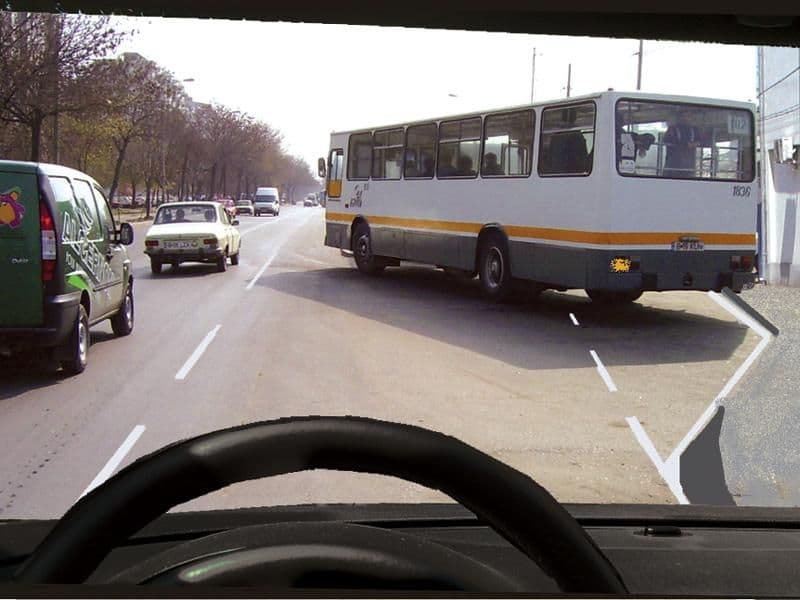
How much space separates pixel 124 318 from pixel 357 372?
61.3 inches

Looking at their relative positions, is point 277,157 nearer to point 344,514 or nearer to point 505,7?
point 344,514

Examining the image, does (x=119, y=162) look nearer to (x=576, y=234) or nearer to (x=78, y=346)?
(x=78, y=346)

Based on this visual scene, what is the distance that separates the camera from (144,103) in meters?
2.51

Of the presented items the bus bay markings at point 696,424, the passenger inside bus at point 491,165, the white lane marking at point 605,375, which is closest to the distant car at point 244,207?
the bus bay markings at point 696,424

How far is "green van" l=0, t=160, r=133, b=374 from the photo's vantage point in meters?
2.02

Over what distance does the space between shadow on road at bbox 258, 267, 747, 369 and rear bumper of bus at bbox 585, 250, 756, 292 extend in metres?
0.28

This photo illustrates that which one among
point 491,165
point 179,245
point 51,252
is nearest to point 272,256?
point 179,245

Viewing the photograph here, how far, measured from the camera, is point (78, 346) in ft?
9.10

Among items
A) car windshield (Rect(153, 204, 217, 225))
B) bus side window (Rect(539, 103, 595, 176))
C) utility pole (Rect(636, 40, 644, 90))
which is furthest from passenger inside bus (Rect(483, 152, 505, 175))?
utility pole (Rect(636, 40, 644, 90))

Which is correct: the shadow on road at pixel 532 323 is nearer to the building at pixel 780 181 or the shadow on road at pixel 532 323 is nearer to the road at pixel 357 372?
the road at pixel 357 372

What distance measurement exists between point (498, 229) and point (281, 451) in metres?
5.82

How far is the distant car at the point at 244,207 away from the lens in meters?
3.57

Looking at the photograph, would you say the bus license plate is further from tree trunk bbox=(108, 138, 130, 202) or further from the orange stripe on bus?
tree trunk bbox=(108, 138, 130, 202)

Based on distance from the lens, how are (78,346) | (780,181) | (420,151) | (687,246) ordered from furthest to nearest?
(420,151)
(780,181)
(687,246)
(78,346)
